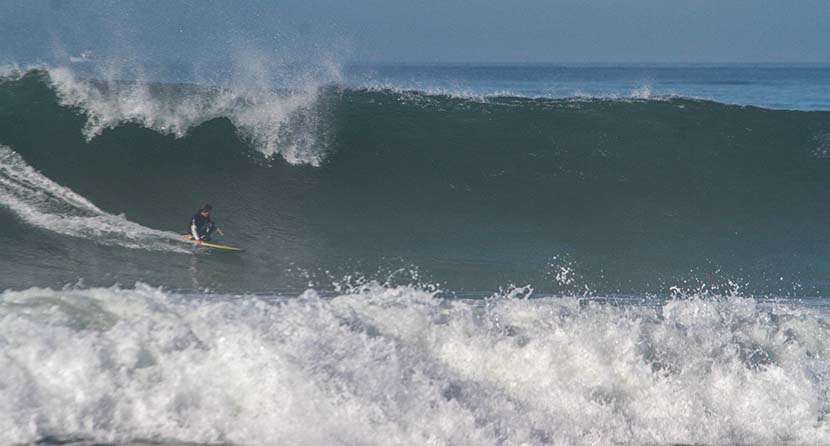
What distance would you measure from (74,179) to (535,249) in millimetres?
6109

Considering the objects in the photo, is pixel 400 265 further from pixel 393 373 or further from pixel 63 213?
pixel 63 213

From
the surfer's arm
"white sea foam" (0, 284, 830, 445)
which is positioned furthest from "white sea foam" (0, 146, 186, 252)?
"white sea foam" (0, 284, 830, 445)

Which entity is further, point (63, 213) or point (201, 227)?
point (63, 213)

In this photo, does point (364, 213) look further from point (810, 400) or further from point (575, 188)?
point (810, 400)

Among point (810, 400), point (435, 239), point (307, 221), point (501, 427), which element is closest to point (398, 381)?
point (501, 427)

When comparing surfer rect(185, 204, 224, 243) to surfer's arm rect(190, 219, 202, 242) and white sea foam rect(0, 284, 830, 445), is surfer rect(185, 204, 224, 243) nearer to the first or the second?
surfer's arm rect(190, 219, 202, 242)

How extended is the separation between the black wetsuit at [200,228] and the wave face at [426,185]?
416mm

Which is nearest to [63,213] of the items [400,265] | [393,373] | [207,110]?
[207,110]

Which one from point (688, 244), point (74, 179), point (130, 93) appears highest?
point (130, 93)

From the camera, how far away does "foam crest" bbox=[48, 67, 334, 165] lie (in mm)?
11492

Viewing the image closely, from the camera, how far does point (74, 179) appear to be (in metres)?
10.2

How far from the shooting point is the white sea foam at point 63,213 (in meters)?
8.55

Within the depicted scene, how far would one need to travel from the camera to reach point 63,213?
9219mm

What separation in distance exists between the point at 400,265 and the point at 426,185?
9.45 ft
